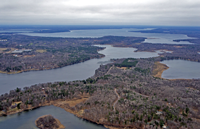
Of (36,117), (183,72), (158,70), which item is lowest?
(36,117)

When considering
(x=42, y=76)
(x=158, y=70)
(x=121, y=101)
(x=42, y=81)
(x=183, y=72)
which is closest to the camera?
(x=121, y=101)

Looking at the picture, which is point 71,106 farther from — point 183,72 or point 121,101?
point 183,72

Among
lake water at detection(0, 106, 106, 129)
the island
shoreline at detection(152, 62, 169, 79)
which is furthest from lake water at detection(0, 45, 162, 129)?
shoreline at detection(152, 62, 169, 79)

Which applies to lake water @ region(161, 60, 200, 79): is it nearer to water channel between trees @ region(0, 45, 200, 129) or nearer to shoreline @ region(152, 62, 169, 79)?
water channel between trees @ region(0, 45, 200, 129)

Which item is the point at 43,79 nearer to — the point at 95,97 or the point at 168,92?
the point at 95,97

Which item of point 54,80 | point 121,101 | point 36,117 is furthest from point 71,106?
point 54,80

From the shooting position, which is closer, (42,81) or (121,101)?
(121,101)

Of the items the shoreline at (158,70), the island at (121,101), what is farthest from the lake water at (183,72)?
the island at (121,101)

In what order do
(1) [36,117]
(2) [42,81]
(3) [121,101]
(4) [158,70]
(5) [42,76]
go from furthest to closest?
(4) [158,70] → (5) [42,76] → (2) [42,81] → (3) [121,101] → (1) [36,117]
